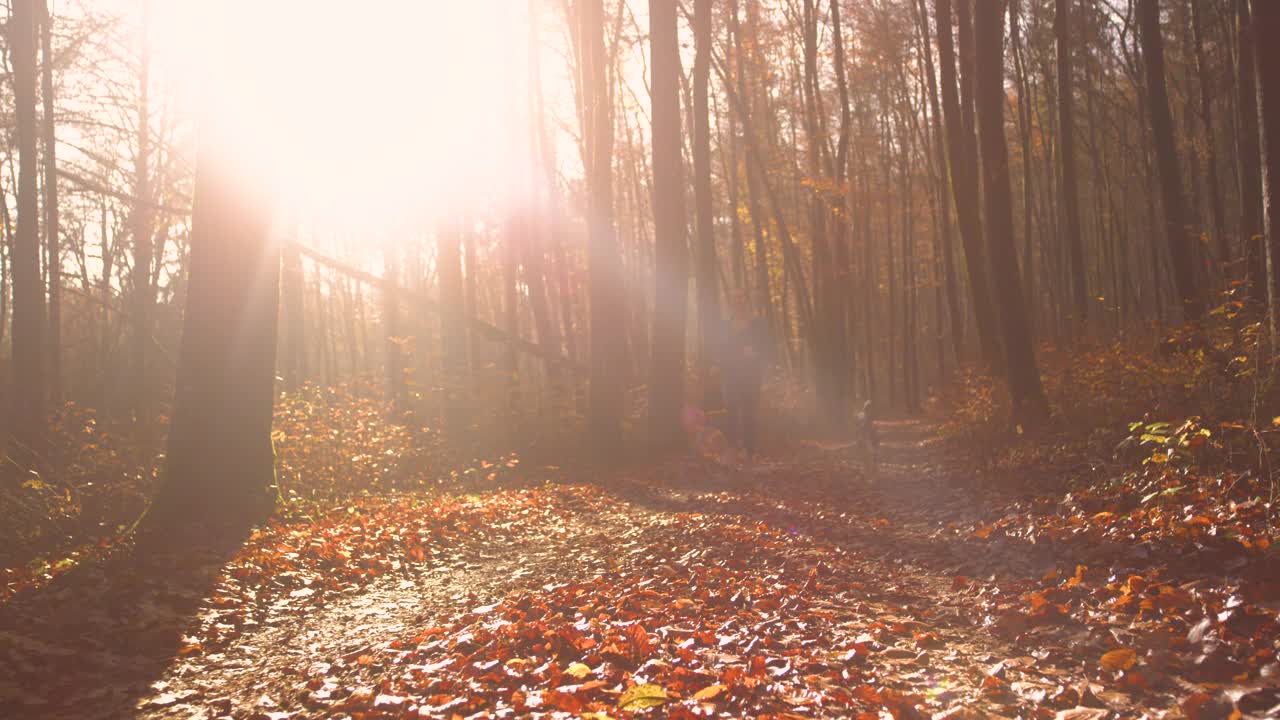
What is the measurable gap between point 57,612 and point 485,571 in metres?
3.15

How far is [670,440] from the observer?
14906 mm

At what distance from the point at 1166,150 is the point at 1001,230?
14.9 ft

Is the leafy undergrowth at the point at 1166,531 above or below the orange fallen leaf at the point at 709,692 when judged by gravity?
above

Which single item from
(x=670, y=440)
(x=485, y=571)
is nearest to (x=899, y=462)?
(x=670, y=440)

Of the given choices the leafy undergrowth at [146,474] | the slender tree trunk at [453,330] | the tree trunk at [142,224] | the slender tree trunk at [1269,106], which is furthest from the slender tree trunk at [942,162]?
the tree trunk at [142,224]

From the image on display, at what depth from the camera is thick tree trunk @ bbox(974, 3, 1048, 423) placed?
453 inches

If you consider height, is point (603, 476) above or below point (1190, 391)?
below

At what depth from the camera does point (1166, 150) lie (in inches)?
537

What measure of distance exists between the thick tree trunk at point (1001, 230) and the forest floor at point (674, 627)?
178 inches

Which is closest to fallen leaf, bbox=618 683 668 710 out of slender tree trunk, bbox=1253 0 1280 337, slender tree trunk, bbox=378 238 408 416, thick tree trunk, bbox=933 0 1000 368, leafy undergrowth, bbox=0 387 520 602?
leafy undergrowth, bbox=0 387 520 602

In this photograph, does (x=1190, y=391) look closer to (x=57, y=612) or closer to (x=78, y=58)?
(x=57, y=612)

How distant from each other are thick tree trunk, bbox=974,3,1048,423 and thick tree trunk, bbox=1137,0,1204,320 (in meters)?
3.71

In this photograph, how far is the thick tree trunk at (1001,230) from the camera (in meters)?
11.5

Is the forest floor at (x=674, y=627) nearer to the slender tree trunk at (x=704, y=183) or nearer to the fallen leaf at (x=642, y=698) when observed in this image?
the fallen leaf at (x=642, y=698)
